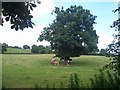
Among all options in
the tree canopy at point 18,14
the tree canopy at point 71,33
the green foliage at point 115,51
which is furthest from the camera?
the tree canopy at point 71,33

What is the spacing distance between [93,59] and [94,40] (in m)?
2.65

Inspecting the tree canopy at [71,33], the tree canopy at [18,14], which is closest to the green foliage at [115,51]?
the tree canopy at [18,14]

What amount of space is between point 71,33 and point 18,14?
24275 mm

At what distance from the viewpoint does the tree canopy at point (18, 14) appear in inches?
443

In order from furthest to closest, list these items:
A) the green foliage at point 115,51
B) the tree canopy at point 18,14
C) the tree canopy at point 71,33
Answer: the tree canopy at point 71,33 → the tree canopy at point 18,14 → the green foliage at point 115,51

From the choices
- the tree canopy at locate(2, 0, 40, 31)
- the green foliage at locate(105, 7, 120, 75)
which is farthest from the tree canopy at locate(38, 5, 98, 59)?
the green foliage at locate(105, 7, 120, 75)

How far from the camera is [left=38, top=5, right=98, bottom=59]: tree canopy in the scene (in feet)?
113

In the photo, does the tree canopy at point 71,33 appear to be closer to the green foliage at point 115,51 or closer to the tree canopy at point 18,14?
the tree canopy at point 18,14

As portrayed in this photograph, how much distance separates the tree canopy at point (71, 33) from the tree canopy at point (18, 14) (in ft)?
73.5

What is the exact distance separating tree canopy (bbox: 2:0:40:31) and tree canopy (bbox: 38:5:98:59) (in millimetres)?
22406

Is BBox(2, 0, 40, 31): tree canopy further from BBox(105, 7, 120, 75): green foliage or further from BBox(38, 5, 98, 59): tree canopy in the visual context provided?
BBox(38, 5, 98, 59): tree canopy

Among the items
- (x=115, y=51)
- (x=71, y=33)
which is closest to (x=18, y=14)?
(x=115, y=51)

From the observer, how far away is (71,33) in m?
35.5

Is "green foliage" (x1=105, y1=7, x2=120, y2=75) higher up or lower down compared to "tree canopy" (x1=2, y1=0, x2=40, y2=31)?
lower down
